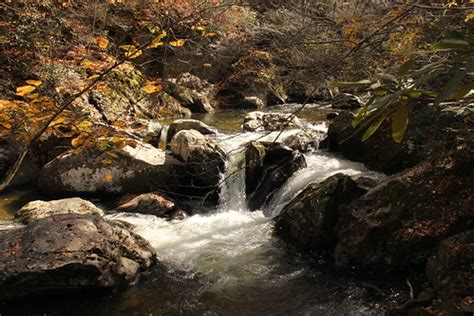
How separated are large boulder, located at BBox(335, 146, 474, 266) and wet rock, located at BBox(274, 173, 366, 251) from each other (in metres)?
0.32

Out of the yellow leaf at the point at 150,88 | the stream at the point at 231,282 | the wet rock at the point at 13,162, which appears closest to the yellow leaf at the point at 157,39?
the yellow leaf at the point at 150,88

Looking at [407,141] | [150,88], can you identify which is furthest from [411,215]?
[150,88]

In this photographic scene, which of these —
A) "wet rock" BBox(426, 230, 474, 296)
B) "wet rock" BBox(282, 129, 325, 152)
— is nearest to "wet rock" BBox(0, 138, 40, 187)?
"wet rock" BBox(282, 129, 325, 152)

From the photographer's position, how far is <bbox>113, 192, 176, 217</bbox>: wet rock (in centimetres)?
754

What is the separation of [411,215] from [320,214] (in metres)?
1.32

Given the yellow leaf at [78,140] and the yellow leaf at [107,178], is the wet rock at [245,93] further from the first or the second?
the yellow leaf at [78,140]

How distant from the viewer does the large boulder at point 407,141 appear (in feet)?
17.4

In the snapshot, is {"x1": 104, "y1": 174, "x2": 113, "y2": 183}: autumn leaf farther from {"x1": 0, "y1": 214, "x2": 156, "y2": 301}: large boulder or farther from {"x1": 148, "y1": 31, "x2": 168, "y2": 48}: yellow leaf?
{"x1": 148, "y1": 31, "x2": 168, "y2": 48}: yellow leaf

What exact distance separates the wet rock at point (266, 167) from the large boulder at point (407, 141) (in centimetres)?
125

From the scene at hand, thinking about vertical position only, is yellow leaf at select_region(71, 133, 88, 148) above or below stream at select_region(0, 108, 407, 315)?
above

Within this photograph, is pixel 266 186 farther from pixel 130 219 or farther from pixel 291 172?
pixel 130 219

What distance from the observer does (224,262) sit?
586 cm

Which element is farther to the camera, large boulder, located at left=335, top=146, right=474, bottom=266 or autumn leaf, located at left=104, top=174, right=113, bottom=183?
autumn leaf, located at left=104, top=174, right=113, bottom=183

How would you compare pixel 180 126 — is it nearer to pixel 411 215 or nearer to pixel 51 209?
pixel 51 209
